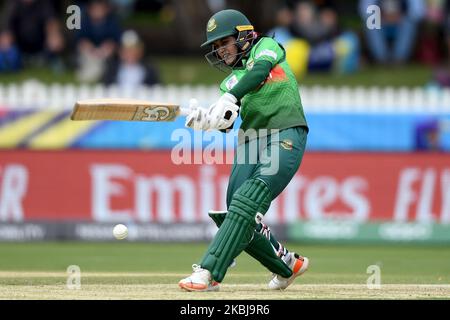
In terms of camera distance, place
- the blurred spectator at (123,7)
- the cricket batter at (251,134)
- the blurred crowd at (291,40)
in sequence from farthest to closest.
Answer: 1. the blurred spectator at (123,7)
2. the blurred crowd at (291,40)
3. the cricket batter at (251,134)

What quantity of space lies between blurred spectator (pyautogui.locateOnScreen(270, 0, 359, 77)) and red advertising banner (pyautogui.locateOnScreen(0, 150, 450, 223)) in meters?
4.23

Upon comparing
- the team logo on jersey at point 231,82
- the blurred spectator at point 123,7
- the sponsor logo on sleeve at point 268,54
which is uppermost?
the blurred spectator at point 123,7

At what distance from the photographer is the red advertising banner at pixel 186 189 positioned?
1540 centimetres

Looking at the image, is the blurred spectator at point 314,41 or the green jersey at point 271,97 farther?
the blurred spectator at point 314,41

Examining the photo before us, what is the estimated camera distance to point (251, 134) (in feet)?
28.6

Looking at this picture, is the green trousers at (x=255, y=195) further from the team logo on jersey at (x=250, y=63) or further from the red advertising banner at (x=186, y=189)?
the red advertising banner at (x=186, y=189)

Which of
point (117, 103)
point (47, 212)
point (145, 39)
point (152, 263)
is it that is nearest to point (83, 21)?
point (145, 39)

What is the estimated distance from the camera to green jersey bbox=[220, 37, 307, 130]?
862cm

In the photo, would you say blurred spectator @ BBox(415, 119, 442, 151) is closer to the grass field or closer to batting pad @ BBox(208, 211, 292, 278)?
the grass field

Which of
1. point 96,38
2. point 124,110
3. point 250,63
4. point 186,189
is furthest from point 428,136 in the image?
point 124,110

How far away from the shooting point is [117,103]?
8.73m

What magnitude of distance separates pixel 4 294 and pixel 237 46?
98.3 inches

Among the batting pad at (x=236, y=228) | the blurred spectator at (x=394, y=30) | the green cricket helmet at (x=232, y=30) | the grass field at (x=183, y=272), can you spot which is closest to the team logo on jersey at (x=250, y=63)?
the green cricket helmet at (x=232, y=30)

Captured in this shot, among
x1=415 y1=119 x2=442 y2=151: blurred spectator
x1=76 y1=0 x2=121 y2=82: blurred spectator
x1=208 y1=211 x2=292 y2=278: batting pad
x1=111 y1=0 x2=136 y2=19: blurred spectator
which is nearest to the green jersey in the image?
x1=208 y1=211 x2=292 y2=278: batting pad
